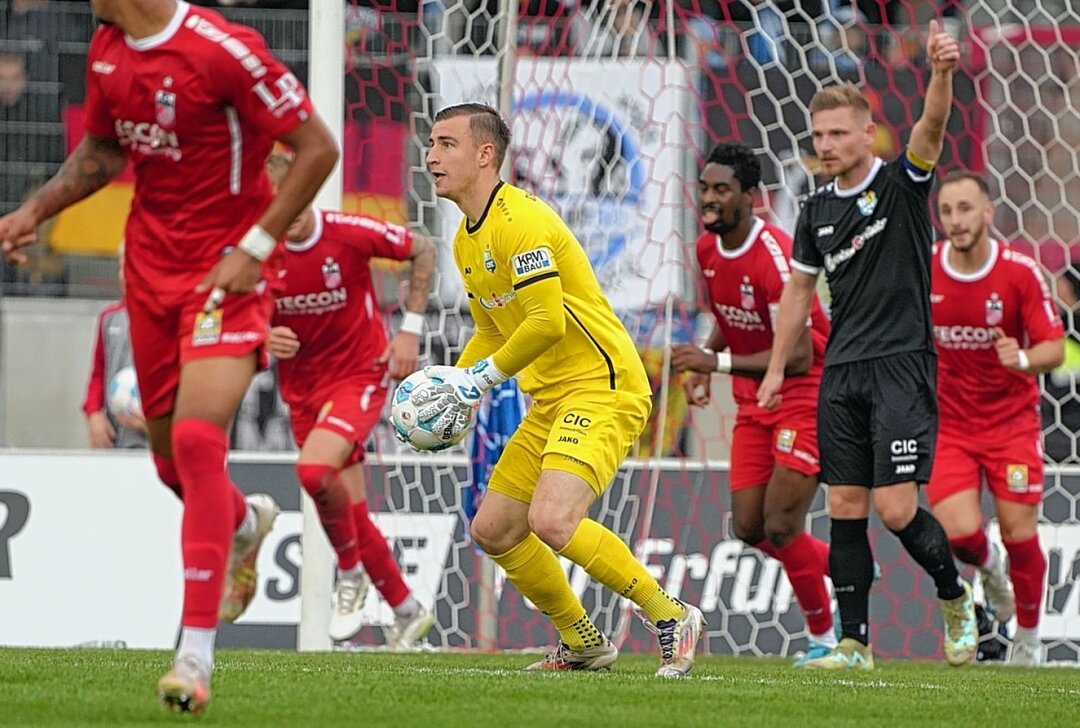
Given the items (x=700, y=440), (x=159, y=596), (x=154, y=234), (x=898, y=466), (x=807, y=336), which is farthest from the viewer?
(x=700, y=440)

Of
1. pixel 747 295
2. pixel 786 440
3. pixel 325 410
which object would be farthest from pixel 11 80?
pixel 786 440

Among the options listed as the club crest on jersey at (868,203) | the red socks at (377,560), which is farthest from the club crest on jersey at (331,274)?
the club crest on jersey at (868,203)

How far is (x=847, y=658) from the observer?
762 cm

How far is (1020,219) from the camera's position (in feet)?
36.1

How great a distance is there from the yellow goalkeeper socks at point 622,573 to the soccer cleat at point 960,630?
2253 millimetres

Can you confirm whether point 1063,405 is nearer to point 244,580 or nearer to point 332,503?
point 332,503

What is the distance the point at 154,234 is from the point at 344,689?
1.45 meters

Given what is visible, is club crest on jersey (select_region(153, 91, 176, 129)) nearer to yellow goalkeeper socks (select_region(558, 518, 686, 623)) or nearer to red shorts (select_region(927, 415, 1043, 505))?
yellow goalkeeper socks (select_region(558, 518, 686, 623))

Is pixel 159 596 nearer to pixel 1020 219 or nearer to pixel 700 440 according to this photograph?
pixel 700 440

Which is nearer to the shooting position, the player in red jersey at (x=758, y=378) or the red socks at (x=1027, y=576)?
the player in red jersey at (x=758, y=378)

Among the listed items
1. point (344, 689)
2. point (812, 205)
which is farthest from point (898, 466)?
point (344, 689)

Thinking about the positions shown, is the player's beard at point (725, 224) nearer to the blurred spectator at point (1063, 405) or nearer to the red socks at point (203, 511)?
the blurred spectator at point (1063, 405)

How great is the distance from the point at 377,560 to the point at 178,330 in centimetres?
387

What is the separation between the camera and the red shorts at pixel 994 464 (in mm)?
9070
